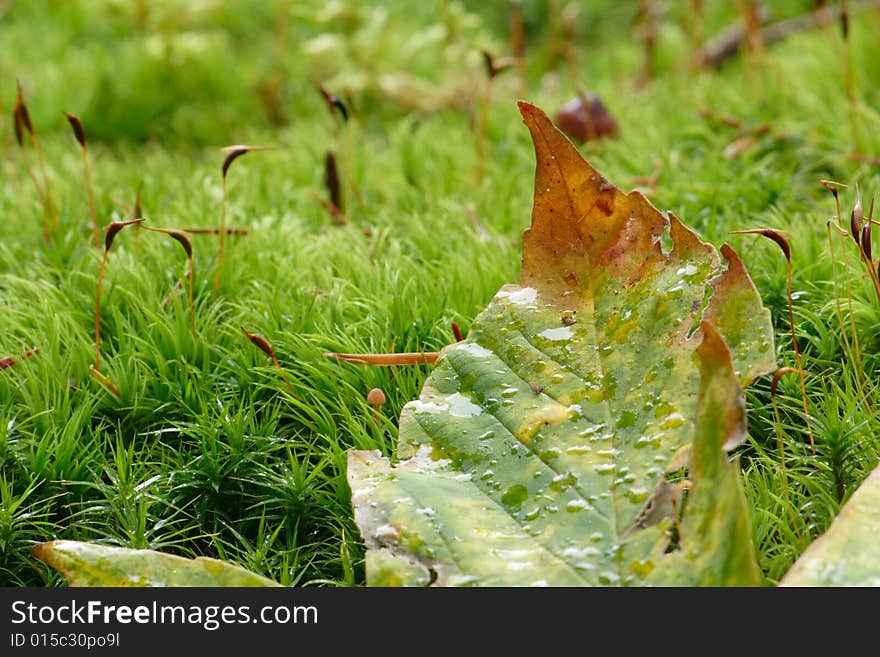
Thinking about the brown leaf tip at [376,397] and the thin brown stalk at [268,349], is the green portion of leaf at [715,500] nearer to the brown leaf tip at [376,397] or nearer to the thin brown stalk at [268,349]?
the brown leaf tip at [376,397]

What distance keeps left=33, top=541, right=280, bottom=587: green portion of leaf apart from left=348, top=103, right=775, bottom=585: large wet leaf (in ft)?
0.56

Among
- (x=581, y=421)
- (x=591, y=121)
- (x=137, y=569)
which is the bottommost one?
(x=137, y=569)

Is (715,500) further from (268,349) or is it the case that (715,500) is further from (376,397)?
(268,349)

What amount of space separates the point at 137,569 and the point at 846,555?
0.81 metres

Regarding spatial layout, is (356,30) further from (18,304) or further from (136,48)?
(18,304)

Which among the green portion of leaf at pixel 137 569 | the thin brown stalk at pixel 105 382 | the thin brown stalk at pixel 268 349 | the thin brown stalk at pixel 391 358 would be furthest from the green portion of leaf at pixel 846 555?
the thin brown stalk at pixel 105 382

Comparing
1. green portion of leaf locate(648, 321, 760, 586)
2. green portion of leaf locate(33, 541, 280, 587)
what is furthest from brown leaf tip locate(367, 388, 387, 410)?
green portion of leaf locate(648, 321, 760, 586)

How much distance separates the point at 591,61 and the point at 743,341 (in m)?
3.33

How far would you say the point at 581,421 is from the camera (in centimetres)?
117

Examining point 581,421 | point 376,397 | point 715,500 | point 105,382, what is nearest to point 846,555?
point 715,500

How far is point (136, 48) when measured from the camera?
12.1 feet

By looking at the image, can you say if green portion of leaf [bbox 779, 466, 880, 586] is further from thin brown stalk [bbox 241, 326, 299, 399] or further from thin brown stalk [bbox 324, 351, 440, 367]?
thin brown stalk [bbox 241, 326, 299, 399]

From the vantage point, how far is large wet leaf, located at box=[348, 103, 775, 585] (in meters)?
0.99
